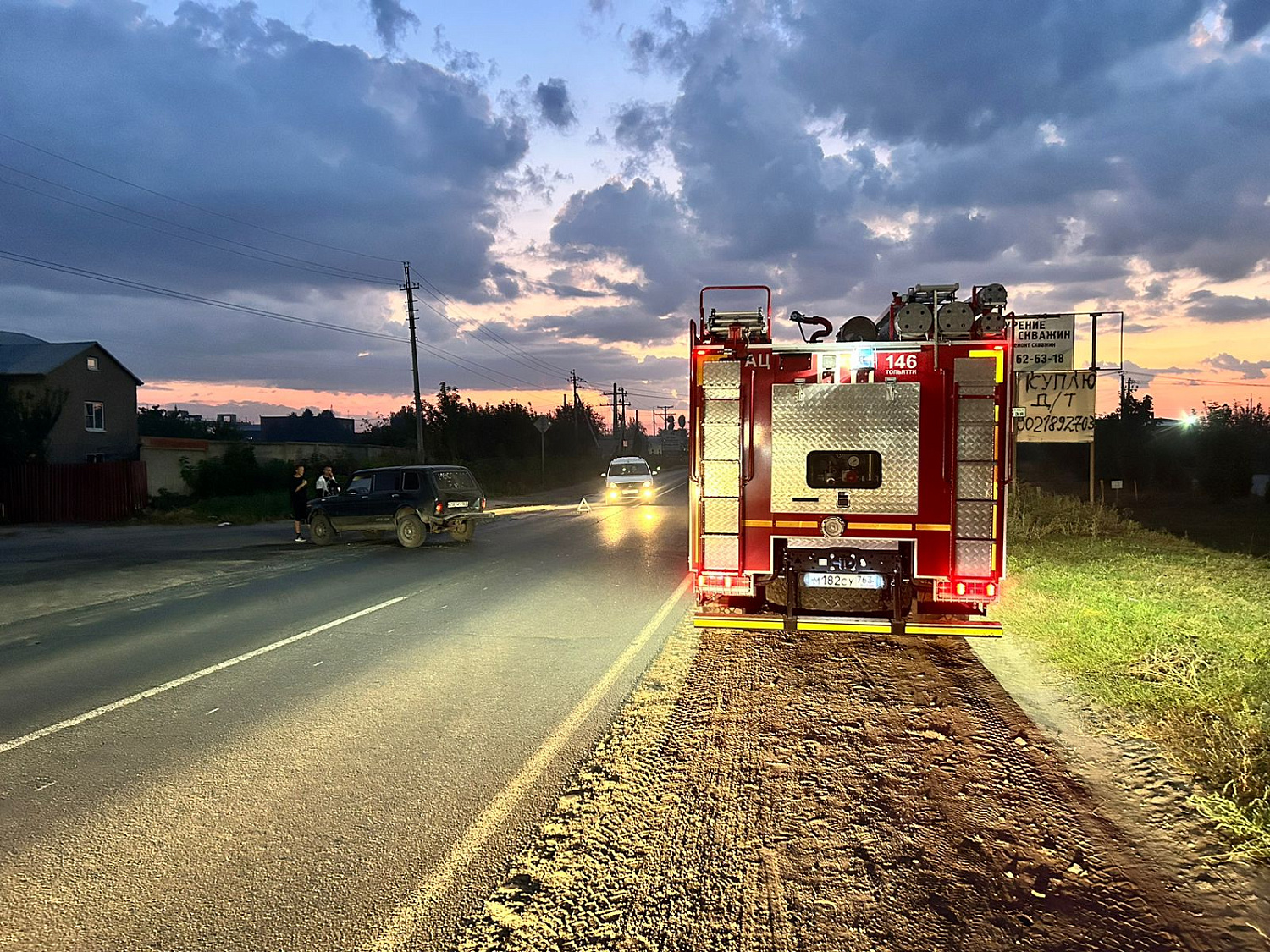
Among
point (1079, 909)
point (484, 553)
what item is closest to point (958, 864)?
point (1079, 909)

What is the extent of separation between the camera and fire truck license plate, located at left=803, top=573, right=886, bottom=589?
22.6 feet

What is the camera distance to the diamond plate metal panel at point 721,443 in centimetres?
685

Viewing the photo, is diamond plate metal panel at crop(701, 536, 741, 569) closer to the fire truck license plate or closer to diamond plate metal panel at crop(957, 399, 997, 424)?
the fire truck license plate

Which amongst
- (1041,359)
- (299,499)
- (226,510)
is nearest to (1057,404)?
(1041,359)

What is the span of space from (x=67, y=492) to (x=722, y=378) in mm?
28041

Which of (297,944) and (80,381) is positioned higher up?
(80,381)

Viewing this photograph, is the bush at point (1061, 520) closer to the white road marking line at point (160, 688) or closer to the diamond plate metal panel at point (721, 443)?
the diamond plate metal panel at point (721, 443)

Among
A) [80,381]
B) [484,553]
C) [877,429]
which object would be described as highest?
[80,381]

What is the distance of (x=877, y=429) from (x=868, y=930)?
4461 millimetres

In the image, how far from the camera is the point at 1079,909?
3.21m

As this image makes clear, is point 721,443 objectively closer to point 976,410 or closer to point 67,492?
point 976,410

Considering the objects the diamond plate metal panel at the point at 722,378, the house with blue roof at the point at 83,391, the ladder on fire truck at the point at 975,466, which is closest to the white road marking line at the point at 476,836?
the diamond plate metal panel at the point at 722,378

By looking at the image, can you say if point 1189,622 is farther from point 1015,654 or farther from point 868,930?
point 868,930

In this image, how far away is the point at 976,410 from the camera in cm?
654
